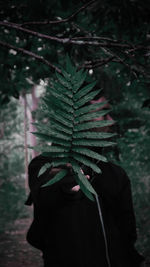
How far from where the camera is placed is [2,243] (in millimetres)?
9352

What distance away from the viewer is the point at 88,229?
6.87 ft

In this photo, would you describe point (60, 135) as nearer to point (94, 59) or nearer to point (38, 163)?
point (38, 163)

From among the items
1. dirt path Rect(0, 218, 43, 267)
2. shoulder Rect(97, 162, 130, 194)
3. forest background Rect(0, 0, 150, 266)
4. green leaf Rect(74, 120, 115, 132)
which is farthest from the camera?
dirt path Rect(0, 218, 43, 267)

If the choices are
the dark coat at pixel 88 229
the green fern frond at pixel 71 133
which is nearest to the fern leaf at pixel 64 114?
the green fern frond at pixel 71 133

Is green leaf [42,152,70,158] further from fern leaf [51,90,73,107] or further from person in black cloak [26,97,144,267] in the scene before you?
person in black cloak [26,97,144,267]

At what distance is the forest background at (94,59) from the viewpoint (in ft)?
5.06

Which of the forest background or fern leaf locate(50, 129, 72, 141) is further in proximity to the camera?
the forest background

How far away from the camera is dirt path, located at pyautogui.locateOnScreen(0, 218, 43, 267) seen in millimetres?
7777

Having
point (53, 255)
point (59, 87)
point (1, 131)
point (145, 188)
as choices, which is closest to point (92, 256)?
point (53, 255)

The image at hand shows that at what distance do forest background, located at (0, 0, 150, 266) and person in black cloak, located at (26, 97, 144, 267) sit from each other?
0.81 meters

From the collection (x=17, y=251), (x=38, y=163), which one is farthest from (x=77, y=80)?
(x=17, y=251)

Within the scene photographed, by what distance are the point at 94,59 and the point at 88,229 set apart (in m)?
1.42

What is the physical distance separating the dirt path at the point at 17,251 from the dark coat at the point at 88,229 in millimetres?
6237

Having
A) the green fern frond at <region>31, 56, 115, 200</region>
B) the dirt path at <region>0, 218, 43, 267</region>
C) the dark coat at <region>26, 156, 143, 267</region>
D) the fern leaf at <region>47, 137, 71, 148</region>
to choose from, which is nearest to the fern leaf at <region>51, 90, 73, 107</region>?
the green fern frond at <region>31, 56, 115, 200</region>
